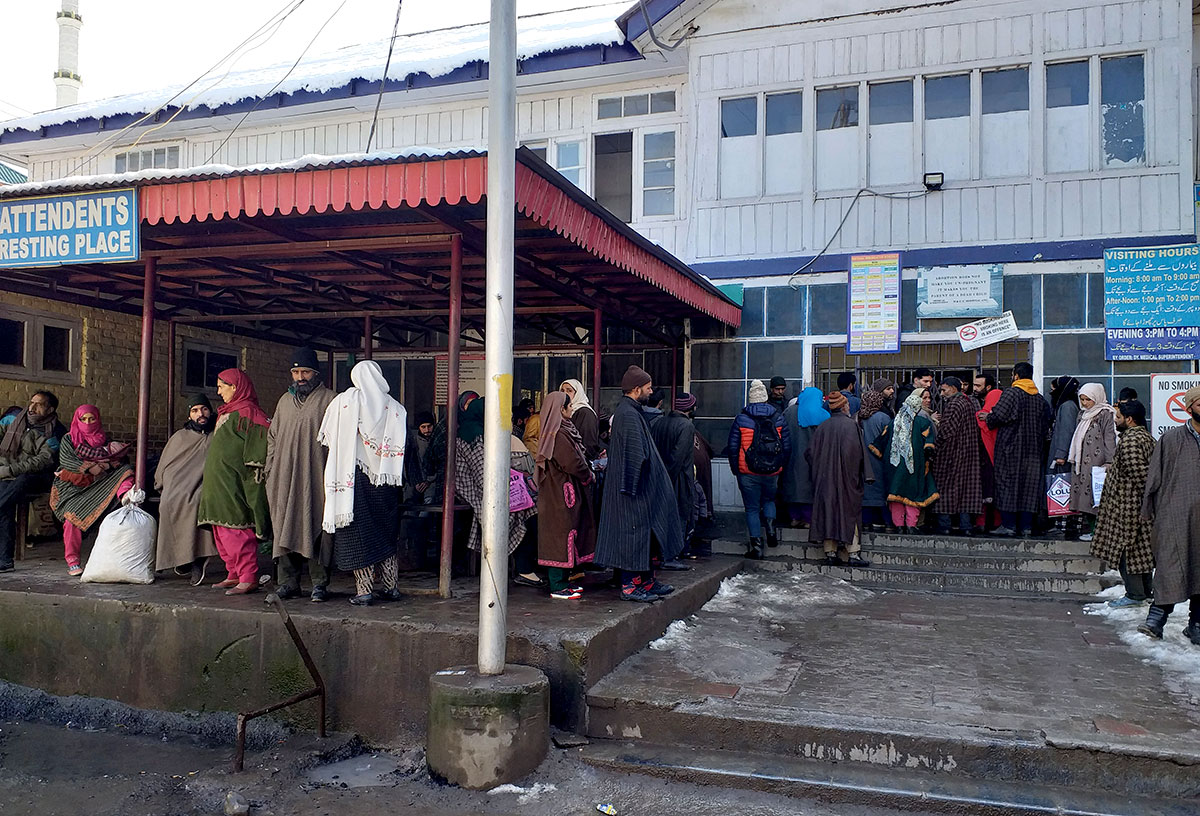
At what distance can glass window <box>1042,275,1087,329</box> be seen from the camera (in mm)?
9766

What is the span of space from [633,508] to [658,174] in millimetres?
7081

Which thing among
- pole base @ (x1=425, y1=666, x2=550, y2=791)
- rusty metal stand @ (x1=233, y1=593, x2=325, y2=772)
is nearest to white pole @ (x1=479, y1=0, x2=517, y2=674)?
pole base @ (x1=425, y1=666, x2=550, y2=791)

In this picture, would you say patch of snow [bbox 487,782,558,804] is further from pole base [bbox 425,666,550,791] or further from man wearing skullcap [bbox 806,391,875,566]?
man wearing skullcap [bbox 806,391,875,566]

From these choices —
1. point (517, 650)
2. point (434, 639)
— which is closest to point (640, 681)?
point (517, 650)

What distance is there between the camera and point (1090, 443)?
7977 mm

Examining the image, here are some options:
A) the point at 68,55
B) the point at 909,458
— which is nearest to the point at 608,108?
the point at 909,458

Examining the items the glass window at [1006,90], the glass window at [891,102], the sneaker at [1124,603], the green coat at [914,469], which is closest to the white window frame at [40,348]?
the green coat at [914,469]

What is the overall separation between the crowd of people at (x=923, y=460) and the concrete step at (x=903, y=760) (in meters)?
4.23

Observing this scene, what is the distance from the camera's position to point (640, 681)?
5.02 metres

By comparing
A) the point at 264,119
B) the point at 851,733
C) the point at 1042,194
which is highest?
the point at 264,119

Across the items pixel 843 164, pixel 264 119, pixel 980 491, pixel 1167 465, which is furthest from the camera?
pixel 264 119

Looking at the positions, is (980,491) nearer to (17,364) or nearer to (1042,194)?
(1042,194)

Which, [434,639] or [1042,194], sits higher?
[1042,194]

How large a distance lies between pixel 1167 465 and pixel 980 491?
9.75 feet
